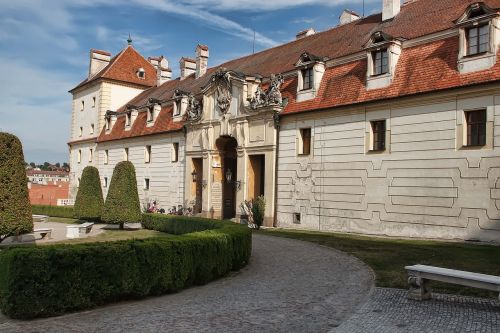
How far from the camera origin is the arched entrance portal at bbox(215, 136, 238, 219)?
29273mm

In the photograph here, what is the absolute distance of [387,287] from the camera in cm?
963

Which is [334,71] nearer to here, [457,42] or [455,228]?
[457,42]

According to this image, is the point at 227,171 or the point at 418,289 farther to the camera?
the point at 227,171

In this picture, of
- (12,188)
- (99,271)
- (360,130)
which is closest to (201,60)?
(360,130)

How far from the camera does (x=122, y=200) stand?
2370 centimetres

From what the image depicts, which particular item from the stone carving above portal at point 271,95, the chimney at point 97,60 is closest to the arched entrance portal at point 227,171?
the stone carving above portal at point 271,95

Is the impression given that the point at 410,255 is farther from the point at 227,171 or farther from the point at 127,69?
the point at 127,69

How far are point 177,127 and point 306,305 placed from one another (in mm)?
25121

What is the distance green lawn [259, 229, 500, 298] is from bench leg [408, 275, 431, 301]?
0.78m

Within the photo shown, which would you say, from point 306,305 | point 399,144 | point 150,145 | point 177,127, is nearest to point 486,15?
point 399,144

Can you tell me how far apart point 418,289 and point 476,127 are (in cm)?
1033

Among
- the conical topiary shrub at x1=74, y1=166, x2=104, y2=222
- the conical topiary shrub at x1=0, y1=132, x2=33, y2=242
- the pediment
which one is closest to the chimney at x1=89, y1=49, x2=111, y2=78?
the conical topiary shrub at x1=74, y1=166, x2=104, y2=222

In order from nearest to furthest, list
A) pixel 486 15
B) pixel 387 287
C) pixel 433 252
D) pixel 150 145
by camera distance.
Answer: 1. pixel 387 287
2. pixel 433 252
3. pixel 486 15
4. pixel 150 145

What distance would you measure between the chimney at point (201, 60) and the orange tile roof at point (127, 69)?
1082 centimetres
